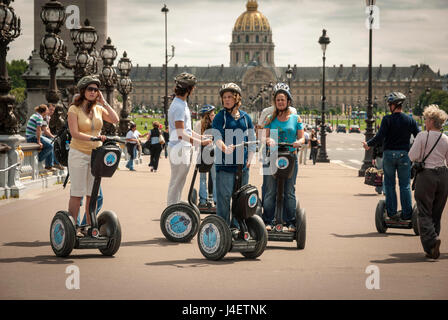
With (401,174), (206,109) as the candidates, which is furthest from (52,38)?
(401,174)

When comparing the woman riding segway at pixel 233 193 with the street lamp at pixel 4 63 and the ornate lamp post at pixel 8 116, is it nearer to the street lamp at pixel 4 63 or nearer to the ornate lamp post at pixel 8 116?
the ornate lamp post at pixel 8 116

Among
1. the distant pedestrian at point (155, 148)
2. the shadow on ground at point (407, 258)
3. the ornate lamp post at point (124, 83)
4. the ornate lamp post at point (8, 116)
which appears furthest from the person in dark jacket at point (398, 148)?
the ornate lamp post at point (124, 83)

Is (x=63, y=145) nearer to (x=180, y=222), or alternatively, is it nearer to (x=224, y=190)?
(x=180, y=222)

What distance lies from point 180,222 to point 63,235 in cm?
186

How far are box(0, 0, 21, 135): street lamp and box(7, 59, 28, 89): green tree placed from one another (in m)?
137

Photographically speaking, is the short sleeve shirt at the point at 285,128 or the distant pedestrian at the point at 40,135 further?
the distant pedestrian at the point at 40,135

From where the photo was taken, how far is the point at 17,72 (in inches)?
6358

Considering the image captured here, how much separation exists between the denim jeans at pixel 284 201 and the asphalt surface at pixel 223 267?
0.35m

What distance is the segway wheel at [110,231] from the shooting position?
8.85 m

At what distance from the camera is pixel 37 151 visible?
1819 centimetres

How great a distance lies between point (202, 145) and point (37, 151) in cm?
958

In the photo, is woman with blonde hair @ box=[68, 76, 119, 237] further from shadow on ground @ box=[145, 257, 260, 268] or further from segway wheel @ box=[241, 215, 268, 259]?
segway wheel @ box=[241, 215, 268, 259]
